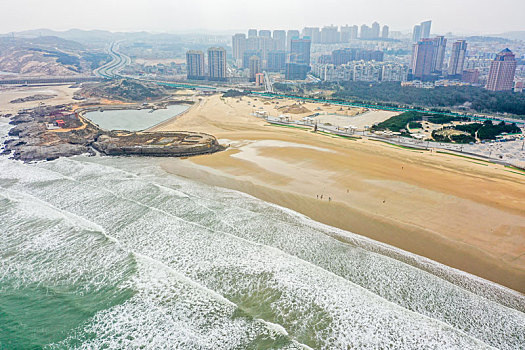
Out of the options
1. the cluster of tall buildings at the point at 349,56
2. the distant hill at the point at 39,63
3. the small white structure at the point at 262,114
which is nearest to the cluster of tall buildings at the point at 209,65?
the distant hill at the point at 39,63

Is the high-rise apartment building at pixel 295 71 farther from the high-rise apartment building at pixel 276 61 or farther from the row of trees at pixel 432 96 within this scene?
the high-rise apartment building at pixel 276 61

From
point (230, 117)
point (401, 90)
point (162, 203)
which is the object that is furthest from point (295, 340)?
point (401, 90)

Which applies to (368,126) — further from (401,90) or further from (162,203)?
(401,90)

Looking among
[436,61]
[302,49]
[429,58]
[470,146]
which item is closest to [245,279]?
[470,146]

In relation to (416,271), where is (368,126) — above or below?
above

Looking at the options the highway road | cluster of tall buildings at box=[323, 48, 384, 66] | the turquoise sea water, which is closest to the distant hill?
the highway road

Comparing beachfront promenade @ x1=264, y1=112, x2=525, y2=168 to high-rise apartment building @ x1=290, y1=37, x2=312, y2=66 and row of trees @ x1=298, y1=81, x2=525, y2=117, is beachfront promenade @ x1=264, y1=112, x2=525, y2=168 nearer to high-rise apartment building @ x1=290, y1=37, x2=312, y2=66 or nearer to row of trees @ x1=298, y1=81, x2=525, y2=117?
row of trees @ x1=298, y1=81, x2=525, y2=117
